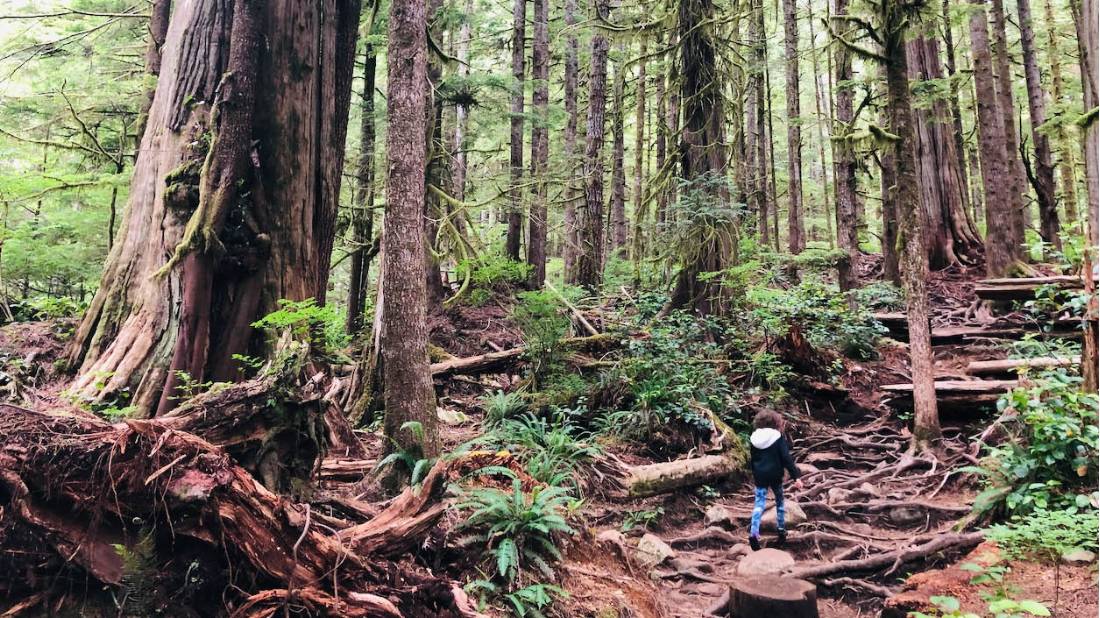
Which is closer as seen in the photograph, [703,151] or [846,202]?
A: [703,151]

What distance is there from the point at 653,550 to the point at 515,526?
2.68 meters

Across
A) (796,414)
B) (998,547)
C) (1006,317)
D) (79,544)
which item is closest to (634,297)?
(796,414)

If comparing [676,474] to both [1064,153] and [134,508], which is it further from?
[1064,153]

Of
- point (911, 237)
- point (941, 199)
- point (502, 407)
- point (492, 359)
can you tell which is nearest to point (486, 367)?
point (492, 359)

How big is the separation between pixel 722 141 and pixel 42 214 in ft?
43.0

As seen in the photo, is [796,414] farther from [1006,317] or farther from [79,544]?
[79,544]

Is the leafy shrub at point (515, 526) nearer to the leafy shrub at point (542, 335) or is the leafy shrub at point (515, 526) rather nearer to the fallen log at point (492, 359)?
the leafy shrub at point (542, 335)

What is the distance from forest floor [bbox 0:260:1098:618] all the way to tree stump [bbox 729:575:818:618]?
303 millimetres

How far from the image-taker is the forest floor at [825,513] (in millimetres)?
4754

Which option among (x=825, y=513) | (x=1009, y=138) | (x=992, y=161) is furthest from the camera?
(x=1009, y=138)

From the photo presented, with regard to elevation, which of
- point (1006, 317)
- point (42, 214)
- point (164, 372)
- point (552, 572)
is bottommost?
point (552, 572)

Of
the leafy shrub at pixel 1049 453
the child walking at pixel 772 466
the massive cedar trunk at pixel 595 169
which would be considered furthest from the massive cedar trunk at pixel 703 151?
the leafy shrub at pixel 1049 453

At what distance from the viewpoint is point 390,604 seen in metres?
3.27

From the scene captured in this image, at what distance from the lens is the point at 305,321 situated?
605cm
